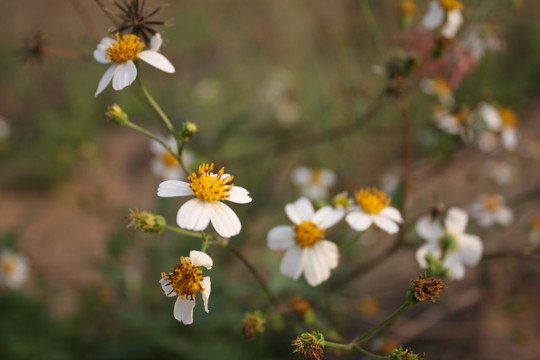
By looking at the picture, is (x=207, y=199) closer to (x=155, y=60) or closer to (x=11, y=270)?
(x=155, y=60)

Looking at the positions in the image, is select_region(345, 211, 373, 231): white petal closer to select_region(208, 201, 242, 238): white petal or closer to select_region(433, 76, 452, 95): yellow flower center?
select_region(208, 201, 242, 238): white petal

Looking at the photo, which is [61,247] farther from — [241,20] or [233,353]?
[241,20]

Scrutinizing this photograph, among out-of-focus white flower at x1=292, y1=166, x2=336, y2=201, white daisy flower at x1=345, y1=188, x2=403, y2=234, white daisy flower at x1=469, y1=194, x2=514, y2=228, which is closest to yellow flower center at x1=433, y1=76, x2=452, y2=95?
white daisy flower at x1=469, y1=194, x2=514, y2=228

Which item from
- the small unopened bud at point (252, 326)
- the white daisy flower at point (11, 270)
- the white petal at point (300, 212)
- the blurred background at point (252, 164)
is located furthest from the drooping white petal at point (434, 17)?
the white daisy flower at point (11, 270)

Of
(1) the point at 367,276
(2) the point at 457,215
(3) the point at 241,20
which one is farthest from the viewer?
(3) the point at 241,20

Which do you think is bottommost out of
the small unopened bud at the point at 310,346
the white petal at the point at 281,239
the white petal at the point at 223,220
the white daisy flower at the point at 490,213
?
the small unopened bud at the point at 310,346

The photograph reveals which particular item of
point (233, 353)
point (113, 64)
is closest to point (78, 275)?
point (233, 353)

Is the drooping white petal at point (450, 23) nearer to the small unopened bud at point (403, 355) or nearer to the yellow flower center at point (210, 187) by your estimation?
the yellow flower center at point (210, 187)
